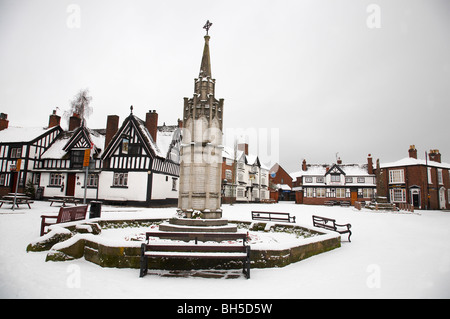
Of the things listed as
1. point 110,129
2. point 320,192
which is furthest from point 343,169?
point 110,129

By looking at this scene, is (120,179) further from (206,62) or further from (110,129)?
(206,62)

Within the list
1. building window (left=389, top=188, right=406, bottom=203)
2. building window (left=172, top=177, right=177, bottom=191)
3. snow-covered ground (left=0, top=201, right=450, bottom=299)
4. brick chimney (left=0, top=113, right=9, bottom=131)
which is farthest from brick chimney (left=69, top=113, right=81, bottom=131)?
building window (left=389, top=188, right=406, bottom=203)

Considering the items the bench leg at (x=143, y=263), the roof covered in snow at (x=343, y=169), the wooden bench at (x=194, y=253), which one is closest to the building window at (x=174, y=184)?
the wooden bench at (x=194, y=253)

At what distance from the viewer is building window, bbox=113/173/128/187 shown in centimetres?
2582

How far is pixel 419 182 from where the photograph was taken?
38562mm

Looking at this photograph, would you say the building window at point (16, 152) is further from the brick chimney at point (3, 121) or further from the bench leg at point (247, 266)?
the bench leg at point (247, 266)

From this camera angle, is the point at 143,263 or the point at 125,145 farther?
the point at 125,145

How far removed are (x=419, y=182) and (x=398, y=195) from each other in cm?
394

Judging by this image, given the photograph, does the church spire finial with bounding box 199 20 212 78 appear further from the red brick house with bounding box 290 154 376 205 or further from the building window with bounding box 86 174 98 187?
the red brick house with bounding box 290 154 376 205
